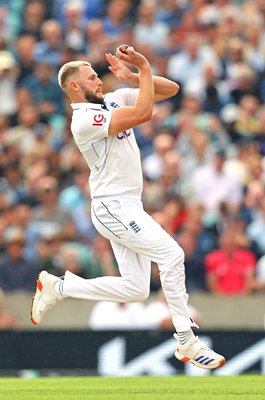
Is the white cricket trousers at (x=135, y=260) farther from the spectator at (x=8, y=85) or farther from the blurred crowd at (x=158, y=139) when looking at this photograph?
the spectator at (x=8, y=85)

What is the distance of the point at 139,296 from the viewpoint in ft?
32.6

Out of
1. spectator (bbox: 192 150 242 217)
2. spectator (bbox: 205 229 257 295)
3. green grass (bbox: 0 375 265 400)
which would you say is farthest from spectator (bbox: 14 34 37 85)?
green grass (bbox: 0 375 265 400)

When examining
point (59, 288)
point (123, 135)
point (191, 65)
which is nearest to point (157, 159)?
point (191, 65)

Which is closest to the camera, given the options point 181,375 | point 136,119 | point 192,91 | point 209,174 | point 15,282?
point 136,119

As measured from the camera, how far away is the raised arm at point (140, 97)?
951cm

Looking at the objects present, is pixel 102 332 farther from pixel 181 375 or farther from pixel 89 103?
pixel 89 103

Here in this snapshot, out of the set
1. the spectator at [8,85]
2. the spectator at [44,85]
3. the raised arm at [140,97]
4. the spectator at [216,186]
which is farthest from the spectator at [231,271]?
the raised arm at [140,97]

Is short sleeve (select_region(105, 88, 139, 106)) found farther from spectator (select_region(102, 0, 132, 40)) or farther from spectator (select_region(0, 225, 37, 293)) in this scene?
spectator (select_region(102, 0, 132, 40))

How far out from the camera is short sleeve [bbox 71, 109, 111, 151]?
9.74 metres

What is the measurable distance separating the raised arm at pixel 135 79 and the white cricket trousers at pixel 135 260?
943mm

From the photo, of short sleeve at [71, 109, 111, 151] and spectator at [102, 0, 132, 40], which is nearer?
short sleeve at [71, 109, 111, 151]

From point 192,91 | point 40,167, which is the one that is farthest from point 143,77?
point 192,91

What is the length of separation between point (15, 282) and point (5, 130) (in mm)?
2795

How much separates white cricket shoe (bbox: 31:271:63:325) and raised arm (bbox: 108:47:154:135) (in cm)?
155
